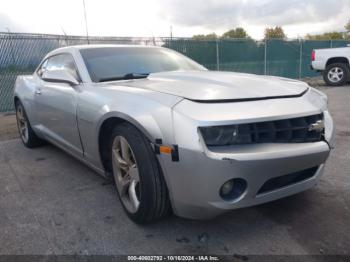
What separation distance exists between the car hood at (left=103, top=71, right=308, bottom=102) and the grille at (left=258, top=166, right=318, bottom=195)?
55cm

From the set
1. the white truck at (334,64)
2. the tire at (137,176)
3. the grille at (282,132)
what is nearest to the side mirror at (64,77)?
the tire at (137,176)

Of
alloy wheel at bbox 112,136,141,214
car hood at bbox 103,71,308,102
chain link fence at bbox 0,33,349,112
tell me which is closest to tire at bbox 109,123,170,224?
alloy wheel at bbox 112,136,141,214

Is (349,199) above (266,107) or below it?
below

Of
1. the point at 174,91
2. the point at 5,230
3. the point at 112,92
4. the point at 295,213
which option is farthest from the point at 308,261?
the point at 5,230

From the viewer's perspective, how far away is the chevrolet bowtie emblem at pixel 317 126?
2.09 meters

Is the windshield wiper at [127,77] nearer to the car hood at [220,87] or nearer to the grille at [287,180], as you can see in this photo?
the car hood at [220,87]

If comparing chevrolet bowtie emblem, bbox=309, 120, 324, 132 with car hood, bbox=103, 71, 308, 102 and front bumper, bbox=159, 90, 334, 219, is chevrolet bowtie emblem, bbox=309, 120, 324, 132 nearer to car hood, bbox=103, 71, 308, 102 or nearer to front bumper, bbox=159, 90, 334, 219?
front bumper, bbox=159, 90, 334, 219

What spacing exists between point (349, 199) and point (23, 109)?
426 centimetres

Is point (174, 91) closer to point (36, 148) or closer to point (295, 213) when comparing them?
point (295, 213)

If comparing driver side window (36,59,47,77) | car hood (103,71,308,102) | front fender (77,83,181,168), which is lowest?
front fender (77,83,181,168)

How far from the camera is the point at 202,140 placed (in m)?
1.81

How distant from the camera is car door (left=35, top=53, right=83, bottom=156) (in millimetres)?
2990

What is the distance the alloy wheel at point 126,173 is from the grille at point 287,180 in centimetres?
89

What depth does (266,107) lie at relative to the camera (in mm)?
1986
